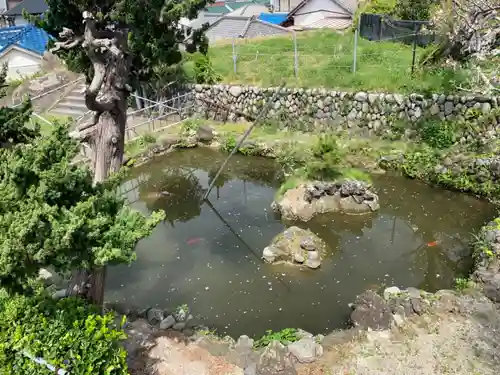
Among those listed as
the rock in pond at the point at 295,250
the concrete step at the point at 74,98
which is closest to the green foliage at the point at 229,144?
the rock in pond at the point at 295,250

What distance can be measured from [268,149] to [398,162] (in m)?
4.18

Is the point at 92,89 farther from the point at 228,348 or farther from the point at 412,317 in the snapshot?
the point at 412,317

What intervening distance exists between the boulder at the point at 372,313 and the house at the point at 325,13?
23.9 metres

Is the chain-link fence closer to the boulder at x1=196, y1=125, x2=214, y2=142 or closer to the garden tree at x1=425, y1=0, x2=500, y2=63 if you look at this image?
the garden tree at x1=425, y1=0, x2=500, y2=63

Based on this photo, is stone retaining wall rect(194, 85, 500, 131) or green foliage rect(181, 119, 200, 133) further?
green foliage rect(181, 119, 200, 133)

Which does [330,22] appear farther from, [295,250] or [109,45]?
[109,45]

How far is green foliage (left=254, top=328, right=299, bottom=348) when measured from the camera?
7.28m

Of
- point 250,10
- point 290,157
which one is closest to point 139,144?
point 290,157

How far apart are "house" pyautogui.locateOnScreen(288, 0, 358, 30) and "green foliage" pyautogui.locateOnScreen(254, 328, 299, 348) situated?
80.7ft

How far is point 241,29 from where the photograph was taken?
89.8ft

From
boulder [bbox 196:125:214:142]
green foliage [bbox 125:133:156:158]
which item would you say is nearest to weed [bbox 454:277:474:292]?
boulder [bbox 196:125:214:142]

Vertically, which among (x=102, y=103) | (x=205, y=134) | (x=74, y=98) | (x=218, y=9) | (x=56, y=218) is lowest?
(x=205, y=134)

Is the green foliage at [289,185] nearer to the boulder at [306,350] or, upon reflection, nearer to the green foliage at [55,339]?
the boulder at [306,350]

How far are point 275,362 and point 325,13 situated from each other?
88.8 ft
